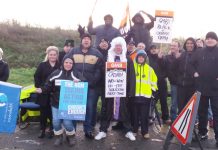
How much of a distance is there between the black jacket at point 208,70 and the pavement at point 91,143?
119cm

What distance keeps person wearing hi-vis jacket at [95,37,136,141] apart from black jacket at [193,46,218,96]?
145 centimetres

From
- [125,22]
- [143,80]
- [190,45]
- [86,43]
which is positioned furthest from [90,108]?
[125,22]

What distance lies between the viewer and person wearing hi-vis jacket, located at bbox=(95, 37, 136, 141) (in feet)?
28.8

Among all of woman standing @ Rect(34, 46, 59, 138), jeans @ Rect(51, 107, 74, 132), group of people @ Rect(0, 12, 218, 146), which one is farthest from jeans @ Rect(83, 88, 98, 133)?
woman standing @ Rect(34, 46, 59, 138)

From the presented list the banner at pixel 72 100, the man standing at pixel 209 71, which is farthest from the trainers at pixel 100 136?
the man standing at pixel 209 71

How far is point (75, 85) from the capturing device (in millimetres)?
8266

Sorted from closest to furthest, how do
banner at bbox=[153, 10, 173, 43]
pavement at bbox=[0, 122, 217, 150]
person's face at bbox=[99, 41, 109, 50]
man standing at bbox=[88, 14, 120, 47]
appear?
pavement at bbox=[0, 122, 217, 150] → person's face at bbox=[99, 41, 109, 50] → man standing at bbox=[88, 14, 120, 47] → banner at bbox=[153, 10, 173, 43]

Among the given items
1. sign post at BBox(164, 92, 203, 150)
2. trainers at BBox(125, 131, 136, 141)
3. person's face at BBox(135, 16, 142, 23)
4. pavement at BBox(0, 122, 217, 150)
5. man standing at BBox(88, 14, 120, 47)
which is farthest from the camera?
person's face at BBox(135, 16, 142, 23)

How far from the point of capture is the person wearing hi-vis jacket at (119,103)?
8789 mm

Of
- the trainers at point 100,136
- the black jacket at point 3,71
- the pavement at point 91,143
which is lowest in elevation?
the pavement at point 91,143

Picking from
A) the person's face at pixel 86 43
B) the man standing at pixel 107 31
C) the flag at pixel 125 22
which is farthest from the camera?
the flag at pixel 125 22

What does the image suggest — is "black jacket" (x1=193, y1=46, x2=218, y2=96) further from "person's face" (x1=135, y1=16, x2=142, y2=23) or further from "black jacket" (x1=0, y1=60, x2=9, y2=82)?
"black jacket" (x1=0, y1=60, x2=9, y2=82)

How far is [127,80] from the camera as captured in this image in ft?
29.2

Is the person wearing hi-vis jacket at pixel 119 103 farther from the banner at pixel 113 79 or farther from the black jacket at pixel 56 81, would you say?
the black jacket at pixel 56 81
